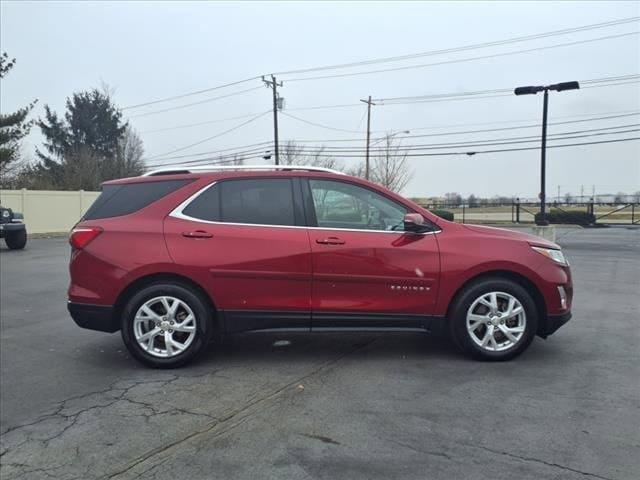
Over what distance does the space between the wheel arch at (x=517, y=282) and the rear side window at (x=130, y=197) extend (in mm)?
2659

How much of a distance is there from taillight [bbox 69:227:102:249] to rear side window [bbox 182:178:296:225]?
815 millimetres

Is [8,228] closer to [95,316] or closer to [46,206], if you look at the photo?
[46,206]

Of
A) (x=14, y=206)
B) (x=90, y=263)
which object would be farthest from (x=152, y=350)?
(x=14, y=206)

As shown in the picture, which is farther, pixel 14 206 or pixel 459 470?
pixel 14 206

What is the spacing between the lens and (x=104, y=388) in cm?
449

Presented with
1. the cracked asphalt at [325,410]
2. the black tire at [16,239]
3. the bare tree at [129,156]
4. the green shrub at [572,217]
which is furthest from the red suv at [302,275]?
the bare tree at [129,156]

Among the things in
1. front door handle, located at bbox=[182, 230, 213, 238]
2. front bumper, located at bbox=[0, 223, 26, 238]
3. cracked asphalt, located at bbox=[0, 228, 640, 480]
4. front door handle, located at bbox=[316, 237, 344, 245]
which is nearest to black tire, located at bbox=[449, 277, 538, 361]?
cracked asphalt, located at bbox=[0, 228, 640, 480]

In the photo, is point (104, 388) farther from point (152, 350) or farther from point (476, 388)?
point (476, 388)

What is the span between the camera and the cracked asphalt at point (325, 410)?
10.4 feet

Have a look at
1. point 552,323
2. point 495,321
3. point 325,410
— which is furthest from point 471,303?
point 325,410

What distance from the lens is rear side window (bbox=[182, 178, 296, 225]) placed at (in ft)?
16.3

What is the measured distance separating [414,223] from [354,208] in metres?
0.57

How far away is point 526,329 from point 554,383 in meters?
0.60

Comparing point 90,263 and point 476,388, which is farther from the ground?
point 90,263
